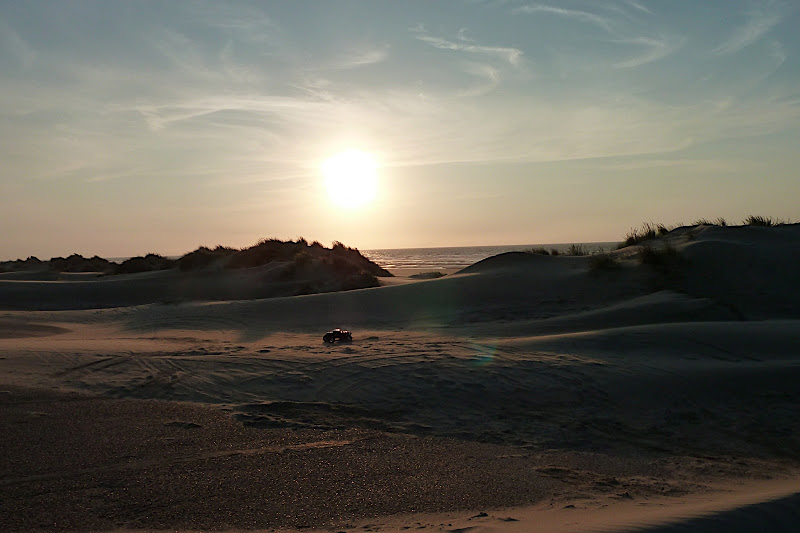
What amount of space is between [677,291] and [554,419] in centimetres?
822

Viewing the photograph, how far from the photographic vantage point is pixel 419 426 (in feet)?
17.7

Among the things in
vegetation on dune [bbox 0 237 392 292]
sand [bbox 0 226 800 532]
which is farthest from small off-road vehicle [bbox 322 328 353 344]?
vegetation on dune [bbox 0 237 392 292]

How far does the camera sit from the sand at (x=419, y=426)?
11.6 feet

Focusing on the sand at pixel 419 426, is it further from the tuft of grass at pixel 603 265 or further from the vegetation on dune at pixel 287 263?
the vegetation on dune at pixel 287 263

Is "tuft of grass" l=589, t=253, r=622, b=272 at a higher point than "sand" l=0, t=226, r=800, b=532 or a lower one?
higher

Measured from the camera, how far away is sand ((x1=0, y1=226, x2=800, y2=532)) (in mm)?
3541

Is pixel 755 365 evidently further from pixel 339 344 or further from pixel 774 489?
pixel 339 344

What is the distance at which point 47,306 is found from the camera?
19.2 m

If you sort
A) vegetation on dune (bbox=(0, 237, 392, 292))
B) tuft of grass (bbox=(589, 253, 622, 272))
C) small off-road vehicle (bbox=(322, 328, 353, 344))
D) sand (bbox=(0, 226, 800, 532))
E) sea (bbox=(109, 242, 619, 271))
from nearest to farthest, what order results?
sand (bbox=(0, 226, 800, 532)) → small off-road vehicle (bbox=(322, 328, 353, 344)) → tuft of grass (bbox=(589, 253, 622, 272)) → vegetation on dune (bbox=(0, 237, 392, 292)) → sea (bbox=(109, 242, 619, 271))

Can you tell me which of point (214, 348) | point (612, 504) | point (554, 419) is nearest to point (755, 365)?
point (554, 419)

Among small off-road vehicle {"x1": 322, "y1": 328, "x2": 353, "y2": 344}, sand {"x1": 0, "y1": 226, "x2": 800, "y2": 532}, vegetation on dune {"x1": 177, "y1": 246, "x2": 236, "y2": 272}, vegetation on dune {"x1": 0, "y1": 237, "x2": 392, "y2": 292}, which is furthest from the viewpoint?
vegetation on dune {"x1": 177, "y1": 246, "x2": 236, "y2": 272}

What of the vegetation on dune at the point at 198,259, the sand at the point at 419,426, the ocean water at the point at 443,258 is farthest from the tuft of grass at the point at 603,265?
the vegetation on dune at the point at 198,259

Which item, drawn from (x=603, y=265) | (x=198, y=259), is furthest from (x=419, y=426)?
(x=198, y=259)

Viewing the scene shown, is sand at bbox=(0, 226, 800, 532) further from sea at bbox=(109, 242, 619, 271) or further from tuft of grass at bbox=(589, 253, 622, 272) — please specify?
sea at bbox=(109, 242, 619, 271)
